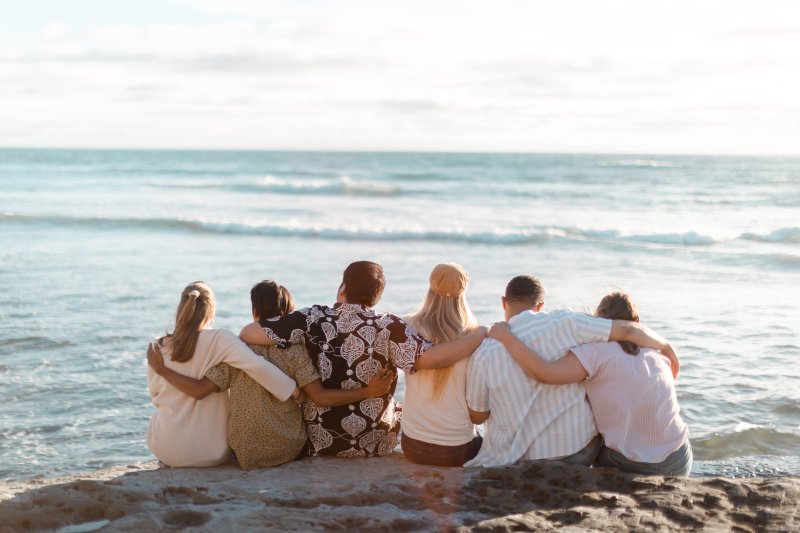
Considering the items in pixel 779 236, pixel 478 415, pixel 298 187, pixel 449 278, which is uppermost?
pixel 298 187

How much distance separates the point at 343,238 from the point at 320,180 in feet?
73.7

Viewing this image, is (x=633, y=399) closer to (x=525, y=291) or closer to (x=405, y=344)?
(x=525, y=291)

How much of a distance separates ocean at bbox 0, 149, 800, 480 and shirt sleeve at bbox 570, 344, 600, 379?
0.75 meters

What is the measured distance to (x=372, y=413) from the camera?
4195mm

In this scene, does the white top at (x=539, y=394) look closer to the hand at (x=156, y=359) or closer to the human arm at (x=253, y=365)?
the human arm at (x=253, y=365)

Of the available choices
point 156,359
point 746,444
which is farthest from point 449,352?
point 746,444

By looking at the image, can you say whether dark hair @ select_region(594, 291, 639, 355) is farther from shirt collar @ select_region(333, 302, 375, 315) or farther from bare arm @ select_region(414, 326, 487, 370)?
shirt collar @ select_region(333, 302, 375, 315)

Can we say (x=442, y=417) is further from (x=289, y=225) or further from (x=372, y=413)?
(x=289, y=225)

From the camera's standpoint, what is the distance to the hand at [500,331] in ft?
12.4

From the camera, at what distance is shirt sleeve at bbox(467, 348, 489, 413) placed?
388cm

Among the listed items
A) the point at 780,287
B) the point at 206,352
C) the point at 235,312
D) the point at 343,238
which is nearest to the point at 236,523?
the point at 206,352

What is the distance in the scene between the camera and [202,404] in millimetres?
4027

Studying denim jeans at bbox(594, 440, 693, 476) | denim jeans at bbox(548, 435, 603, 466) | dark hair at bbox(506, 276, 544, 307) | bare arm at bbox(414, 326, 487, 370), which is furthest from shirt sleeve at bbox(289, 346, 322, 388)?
denim jeans at bbox(594, 440, 693, 476)

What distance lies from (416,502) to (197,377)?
1278 mm
